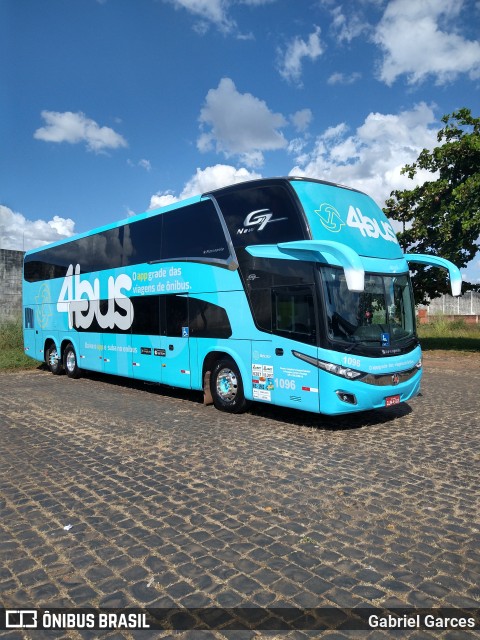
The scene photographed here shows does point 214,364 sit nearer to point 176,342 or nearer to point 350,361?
point 176,342

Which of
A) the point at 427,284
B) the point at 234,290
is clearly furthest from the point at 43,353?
the point at 427,284

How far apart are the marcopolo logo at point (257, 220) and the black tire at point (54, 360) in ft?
29.7

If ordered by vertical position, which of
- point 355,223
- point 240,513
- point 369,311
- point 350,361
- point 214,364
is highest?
point 355,223

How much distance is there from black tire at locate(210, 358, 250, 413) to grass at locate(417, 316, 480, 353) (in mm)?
14614

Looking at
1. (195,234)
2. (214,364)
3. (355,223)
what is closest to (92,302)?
(195,234)

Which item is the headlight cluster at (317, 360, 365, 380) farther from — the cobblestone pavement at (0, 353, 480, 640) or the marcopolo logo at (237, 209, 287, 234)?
the marcopolo logo at (237, 209, 287, 234)

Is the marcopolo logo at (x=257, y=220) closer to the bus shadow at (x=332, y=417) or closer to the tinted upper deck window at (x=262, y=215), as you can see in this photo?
the tinted upper deck window at (x=262, y=215)

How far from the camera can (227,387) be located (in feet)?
29.6

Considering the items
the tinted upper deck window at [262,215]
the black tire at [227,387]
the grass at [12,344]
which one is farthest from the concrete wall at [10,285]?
the tinted upper deck window at [262,215]

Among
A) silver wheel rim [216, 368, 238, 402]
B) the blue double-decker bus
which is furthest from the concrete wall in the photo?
silver wheel rim [216, 368, 238, 402]

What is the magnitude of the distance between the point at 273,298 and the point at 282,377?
1.31 m

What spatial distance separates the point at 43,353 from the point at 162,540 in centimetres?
1321

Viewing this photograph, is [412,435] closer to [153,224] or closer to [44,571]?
[44,571]

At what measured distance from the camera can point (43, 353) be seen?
15.8m
